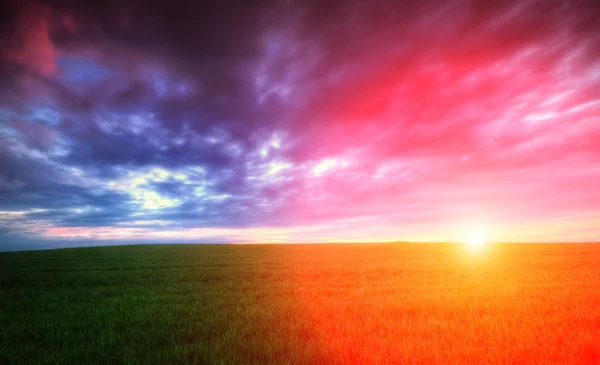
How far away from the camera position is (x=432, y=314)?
32.6 feet

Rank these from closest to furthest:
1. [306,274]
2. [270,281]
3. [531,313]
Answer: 1. [531,313]
2. [270,281]
3. [306,274]

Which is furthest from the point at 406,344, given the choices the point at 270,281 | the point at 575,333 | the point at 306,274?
the point at 306,274

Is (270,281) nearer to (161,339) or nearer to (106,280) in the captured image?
(106,280)

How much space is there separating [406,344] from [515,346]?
2.20 meters

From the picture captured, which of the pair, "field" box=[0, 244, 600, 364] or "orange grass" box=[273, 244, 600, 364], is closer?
"orange grass" box=[273, 244, 600, 364]

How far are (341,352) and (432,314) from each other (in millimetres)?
4586

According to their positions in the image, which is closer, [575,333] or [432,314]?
[575,333]

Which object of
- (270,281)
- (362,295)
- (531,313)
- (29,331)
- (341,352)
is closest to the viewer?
(341,352)

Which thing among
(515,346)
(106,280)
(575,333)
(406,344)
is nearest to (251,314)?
(406,344)

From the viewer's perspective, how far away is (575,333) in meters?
7.71

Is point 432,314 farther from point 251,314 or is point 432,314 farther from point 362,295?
point 251,314

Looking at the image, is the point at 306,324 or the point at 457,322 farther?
the point at 457,322

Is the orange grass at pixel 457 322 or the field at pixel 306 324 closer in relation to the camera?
the orange grass at pixel 457 322

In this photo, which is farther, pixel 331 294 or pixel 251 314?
pixel 331 294
